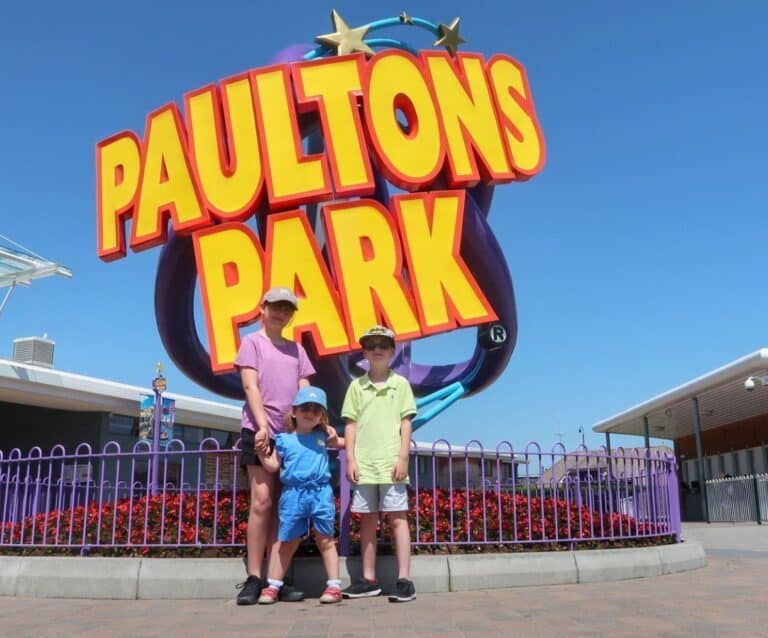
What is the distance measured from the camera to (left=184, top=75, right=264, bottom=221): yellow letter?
348 inches

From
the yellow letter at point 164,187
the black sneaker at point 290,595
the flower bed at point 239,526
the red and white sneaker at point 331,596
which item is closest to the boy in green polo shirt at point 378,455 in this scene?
the red and white sneaker at point 331,596

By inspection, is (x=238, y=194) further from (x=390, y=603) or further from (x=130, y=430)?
(x=130, y=430)

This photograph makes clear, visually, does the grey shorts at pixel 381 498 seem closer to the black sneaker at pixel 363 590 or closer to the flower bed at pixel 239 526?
the black sneaker at pixel 363 590

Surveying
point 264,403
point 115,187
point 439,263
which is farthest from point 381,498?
point 115,187

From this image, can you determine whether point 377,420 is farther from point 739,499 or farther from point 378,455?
point 739,499

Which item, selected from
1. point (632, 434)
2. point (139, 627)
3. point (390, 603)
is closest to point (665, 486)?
point (390, 603)

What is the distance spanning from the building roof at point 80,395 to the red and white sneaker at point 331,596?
14.3 meters

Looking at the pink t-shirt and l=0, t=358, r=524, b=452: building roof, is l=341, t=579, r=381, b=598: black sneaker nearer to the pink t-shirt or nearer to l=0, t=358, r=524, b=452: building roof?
the pink t-shirt

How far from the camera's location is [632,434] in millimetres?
32594

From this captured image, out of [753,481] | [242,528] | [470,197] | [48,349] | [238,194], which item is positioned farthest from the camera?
[48,349]

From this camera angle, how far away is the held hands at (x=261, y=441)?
506 cm

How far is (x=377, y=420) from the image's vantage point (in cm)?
537

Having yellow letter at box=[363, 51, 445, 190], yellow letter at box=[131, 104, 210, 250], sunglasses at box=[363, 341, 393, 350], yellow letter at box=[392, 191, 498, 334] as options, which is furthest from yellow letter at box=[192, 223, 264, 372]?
sunglasses at box=[363, 341, 393, 350]

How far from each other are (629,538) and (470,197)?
442 cm
